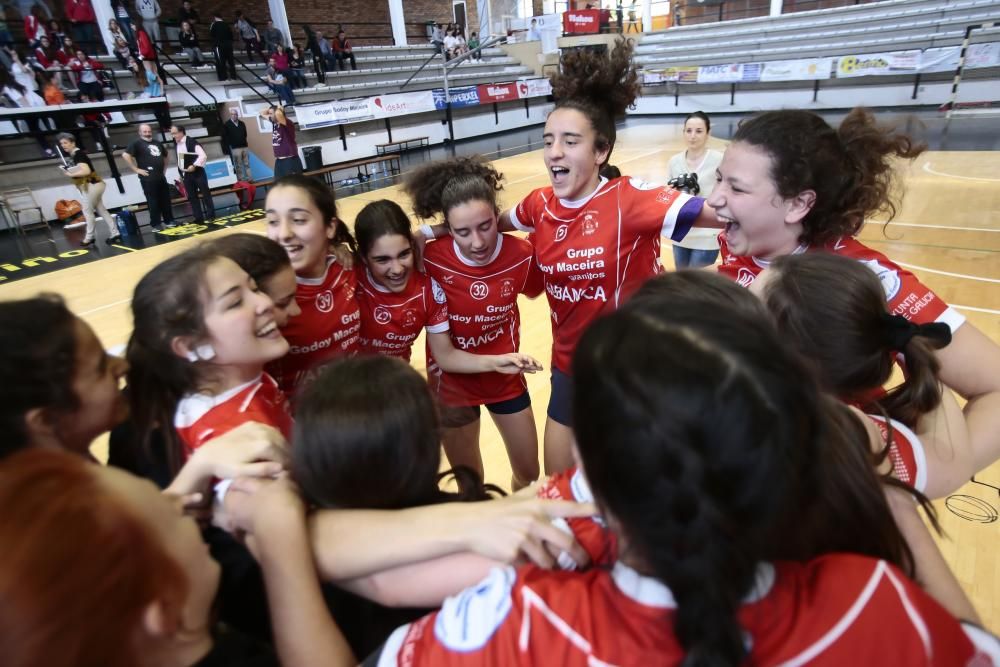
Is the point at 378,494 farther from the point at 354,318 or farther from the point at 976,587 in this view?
the point at 976,587

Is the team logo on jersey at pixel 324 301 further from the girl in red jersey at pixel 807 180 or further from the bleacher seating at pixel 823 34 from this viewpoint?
the bleacher seating at pixel 823 34

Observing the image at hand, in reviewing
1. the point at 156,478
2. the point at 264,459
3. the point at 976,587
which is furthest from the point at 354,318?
the point at 976,587

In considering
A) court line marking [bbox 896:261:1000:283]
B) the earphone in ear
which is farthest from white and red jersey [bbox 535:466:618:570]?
court line marking [bbox 896:261:1000:283]

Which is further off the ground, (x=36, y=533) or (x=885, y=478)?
(x=36, y=533)

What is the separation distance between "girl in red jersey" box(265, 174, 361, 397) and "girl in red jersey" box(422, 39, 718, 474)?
81 centimetres

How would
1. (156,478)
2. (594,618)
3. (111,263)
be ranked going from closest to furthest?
(594,618)
(156,478)
(111,263)

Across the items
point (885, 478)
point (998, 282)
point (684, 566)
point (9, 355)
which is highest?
point (9, 355)

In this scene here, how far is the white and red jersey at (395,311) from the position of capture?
6.82ft

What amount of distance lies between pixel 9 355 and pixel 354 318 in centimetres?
102

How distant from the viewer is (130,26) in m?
11.5

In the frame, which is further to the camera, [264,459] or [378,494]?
[264,459]

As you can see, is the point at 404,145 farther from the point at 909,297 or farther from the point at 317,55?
the point at 909,297

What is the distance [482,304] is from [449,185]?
1.58 ft

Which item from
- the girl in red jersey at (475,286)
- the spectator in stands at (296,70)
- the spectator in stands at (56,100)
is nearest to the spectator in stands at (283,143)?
the spectator in stands at (56,100)
